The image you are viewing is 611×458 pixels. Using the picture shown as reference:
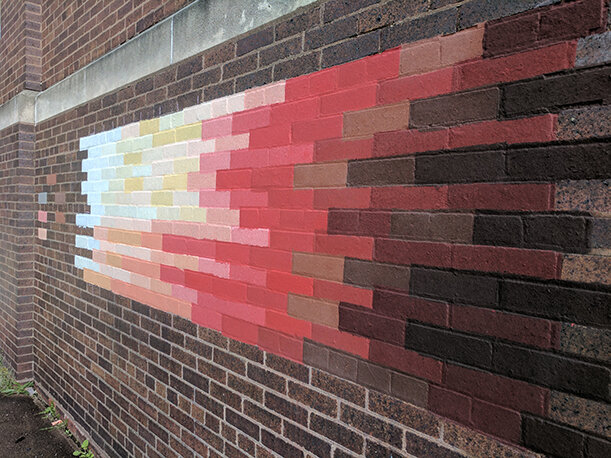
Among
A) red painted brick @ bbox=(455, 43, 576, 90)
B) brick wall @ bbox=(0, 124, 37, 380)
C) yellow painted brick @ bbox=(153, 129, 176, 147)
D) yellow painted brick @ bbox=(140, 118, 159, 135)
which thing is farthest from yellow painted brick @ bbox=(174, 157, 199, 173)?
brick wall @ bbox=(0, 124, 37, 380)

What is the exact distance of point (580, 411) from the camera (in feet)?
4.00

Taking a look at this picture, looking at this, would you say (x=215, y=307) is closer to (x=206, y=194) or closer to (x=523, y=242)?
(x=206, y=194)

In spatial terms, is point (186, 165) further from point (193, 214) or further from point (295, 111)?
point (295, 111)

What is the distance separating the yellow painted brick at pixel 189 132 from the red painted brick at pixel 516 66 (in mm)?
1698

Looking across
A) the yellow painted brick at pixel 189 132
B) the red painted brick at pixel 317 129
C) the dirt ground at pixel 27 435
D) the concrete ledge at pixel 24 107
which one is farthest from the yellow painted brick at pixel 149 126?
the dirt ground at pixel 27 435

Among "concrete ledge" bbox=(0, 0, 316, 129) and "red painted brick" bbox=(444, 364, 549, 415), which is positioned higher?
"concrete ledge" bbox=(0, 0, 316, 129)

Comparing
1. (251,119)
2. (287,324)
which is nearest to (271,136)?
(251,119)

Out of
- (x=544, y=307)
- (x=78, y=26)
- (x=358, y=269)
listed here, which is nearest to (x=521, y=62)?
(x=544, y=307)

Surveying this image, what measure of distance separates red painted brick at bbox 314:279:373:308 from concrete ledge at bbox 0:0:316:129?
4.42ft

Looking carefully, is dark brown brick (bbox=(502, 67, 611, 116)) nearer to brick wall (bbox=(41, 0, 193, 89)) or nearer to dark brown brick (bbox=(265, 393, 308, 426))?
dark brown brick (bbox=(265, 393, 308, 426))

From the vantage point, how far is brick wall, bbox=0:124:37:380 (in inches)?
201

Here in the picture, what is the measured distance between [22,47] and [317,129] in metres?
4.97

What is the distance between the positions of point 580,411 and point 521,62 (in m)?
1.09

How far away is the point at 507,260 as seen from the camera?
1.37 metres
